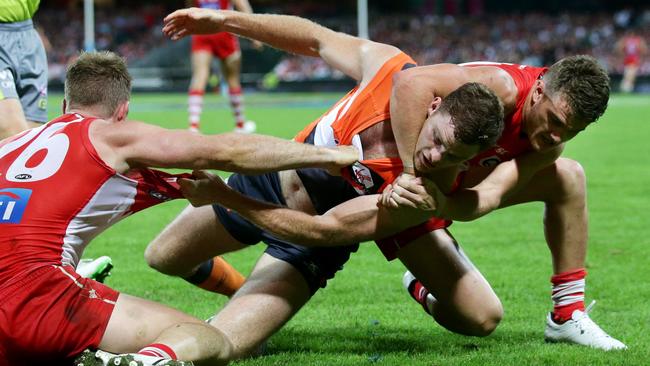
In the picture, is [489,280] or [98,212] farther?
[489,280]

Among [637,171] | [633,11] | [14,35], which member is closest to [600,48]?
[633,11]

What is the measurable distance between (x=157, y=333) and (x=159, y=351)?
26 cm

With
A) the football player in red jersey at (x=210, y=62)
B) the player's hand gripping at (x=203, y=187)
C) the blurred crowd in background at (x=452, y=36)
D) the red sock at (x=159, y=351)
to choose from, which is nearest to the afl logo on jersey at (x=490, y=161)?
the player's hand gripping at (x=203, y=187)

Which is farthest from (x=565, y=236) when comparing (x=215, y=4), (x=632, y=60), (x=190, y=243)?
(x=632, y=60)

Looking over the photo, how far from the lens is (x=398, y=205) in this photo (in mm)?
4297

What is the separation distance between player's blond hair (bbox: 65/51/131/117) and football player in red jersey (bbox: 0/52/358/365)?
0.16 meters

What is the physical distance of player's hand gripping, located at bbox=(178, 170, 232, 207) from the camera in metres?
4.15

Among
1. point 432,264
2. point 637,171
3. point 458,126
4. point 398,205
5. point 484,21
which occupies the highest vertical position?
point 458,126

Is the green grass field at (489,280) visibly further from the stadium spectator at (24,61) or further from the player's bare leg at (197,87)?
the player's bare leg at (197,87)

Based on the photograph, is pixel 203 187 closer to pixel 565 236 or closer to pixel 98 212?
pixel 98 212

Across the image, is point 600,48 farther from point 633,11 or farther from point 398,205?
point 398,205

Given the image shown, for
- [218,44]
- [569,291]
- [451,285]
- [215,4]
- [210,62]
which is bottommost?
[210,62]

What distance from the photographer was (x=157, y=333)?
12.8 feet

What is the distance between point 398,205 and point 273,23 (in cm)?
142
